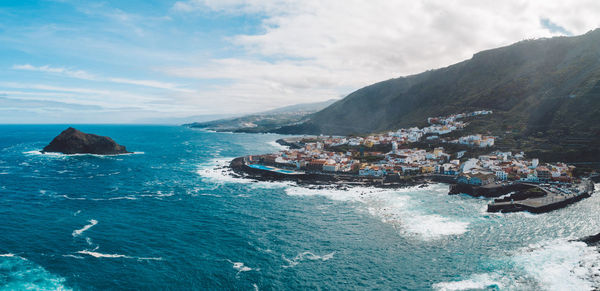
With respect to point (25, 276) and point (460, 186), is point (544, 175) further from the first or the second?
point (25, 276)

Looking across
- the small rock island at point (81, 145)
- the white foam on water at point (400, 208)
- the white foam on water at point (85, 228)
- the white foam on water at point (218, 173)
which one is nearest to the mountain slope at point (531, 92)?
the white foam on water at point (400, 208)

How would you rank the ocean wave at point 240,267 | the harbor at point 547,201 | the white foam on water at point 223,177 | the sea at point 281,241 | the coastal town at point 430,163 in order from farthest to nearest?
the white foam on water at point 223,177 < the coastal town at point 430,163 < the harbor at point 547,201 < the ocean wave at point 240,267 < the sea at point 281,241

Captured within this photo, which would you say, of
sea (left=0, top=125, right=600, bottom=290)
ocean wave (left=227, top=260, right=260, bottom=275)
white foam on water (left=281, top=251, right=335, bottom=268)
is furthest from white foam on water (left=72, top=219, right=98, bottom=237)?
white foam on water (left=281, top=251, right=335, bottom=268)

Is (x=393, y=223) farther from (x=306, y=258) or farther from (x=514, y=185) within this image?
(x=514, y=185)

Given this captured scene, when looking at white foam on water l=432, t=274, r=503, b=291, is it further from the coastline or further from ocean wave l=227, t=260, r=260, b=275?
the coastline

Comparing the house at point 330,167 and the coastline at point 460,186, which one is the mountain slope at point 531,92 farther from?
the house at point 330,167

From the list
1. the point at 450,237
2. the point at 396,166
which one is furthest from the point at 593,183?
the point at 450,237

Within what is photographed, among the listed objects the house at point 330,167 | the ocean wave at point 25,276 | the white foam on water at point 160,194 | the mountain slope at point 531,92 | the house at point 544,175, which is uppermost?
the mountain slope at point 531,92
